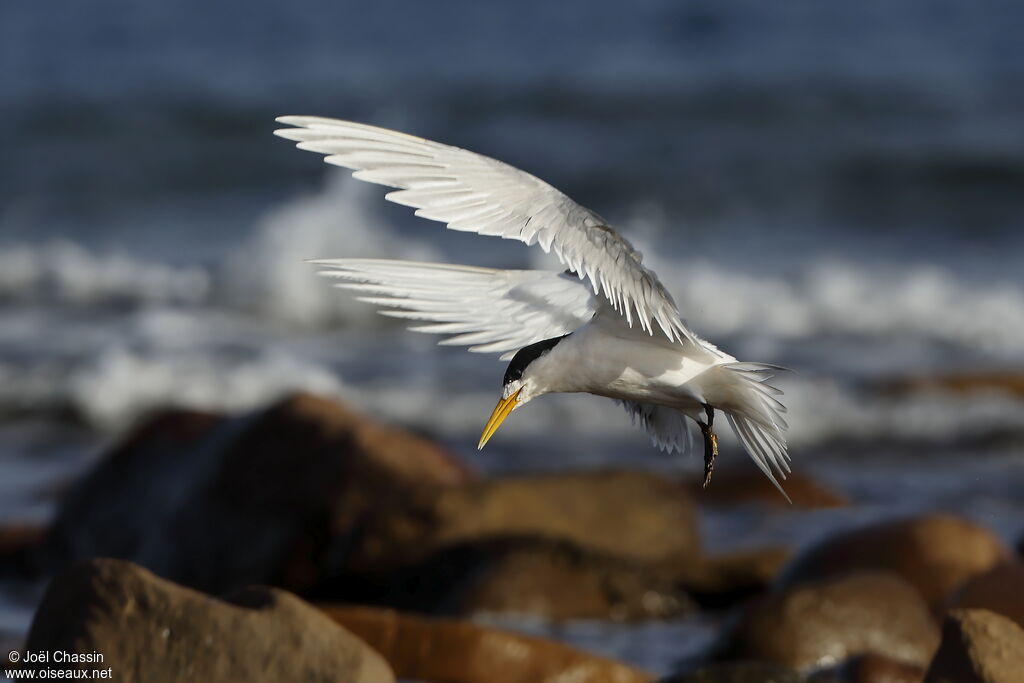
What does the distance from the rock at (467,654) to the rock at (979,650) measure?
1286mm

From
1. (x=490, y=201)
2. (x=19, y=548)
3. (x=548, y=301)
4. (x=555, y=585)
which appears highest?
(x=490, y=201)

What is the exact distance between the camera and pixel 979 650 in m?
3.83

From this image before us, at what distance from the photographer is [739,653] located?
5.11 metres

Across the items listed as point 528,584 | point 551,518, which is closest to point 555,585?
point 528,584

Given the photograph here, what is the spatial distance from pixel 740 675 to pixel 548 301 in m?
1.21

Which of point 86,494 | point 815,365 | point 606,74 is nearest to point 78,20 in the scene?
point 606,74

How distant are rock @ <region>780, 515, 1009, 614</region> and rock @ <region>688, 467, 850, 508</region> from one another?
4.68 ft

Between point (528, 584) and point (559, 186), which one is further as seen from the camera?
point (559, 186)

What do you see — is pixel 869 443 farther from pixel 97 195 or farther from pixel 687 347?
pixel 97 195

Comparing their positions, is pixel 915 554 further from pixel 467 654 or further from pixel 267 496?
pixel 267 496

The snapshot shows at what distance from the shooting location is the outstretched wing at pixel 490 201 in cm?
334

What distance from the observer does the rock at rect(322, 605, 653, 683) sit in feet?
15.6

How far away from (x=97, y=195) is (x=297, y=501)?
439 inches

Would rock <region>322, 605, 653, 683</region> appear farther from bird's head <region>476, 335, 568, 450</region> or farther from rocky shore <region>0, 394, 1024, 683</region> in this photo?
bird's head <region>476, 335, 568, 450</region>
